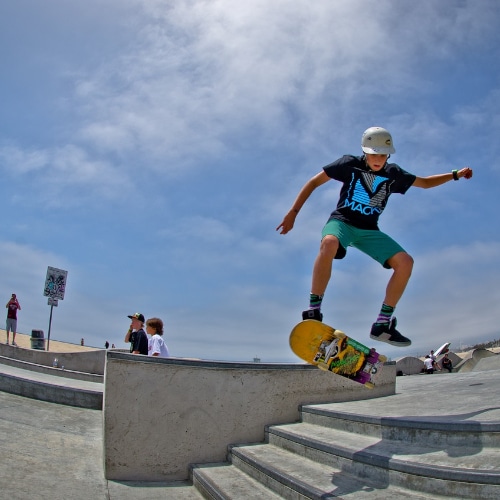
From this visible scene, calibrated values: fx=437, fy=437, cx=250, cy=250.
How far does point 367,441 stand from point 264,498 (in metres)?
1.01

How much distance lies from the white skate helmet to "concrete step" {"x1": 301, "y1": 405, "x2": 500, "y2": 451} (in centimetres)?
253

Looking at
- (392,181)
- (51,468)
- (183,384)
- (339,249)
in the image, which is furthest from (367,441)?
(51,468)

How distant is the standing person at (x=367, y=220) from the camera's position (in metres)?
4.20

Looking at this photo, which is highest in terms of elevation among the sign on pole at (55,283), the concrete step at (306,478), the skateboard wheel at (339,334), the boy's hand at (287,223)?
Result: the sign on pole at (55,283)

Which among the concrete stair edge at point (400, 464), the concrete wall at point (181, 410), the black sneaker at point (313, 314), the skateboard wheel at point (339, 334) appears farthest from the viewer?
the concrete wall at point (181, 410)

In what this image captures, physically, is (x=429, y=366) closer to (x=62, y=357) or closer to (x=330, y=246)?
(x=62, y=357)

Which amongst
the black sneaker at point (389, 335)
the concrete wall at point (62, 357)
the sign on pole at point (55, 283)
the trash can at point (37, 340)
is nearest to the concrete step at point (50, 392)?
the black sneaker at point (389, 335)

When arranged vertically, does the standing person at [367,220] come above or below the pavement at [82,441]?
above

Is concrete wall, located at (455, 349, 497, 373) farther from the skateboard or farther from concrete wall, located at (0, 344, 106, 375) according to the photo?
the skateboard

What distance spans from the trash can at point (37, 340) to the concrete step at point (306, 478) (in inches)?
606

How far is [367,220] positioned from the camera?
4438 millimetres

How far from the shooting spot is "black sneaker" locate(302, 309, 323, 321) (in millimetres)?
4180

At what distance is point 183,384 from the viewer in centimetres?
490

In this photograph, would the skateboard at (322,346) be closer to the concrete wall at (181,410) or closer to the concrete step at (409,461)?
the concrete step at (409,461)
